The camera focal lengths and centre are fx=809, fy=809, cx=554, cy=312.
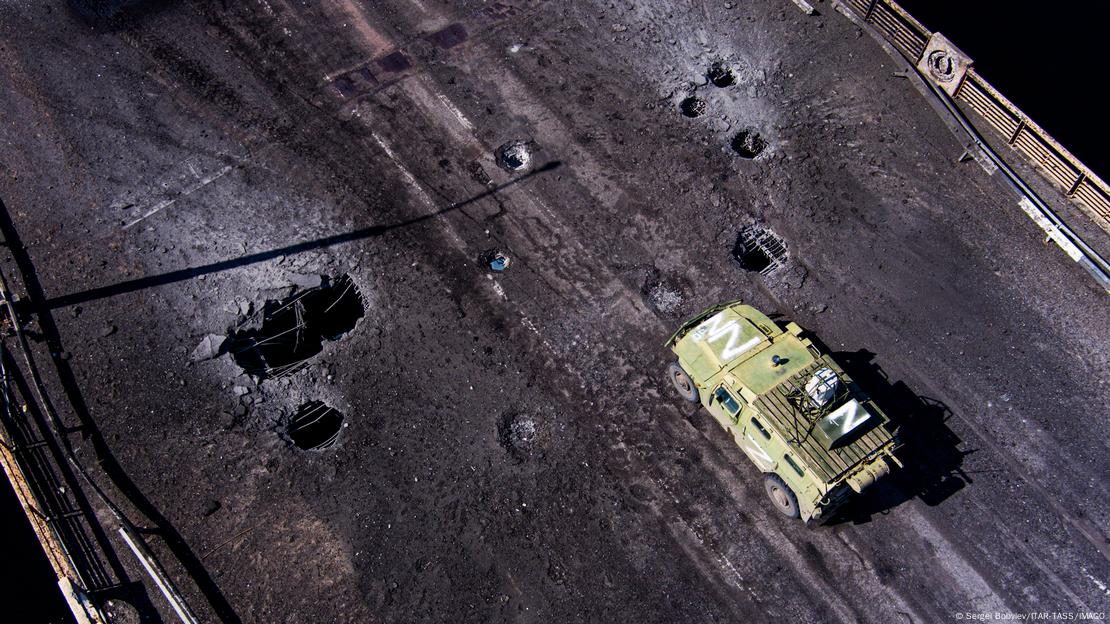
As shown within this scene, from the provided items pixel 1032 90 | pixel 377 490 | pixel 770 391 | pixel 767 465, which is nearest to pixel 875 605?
pixel 767 465

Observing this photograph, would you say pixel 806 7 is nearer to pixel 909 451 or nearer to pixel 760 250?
pixel 760 250

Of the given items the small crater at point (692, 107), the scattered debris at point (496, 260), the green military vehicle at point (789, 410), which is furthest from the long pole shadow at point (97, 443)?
the small crater at point (692, 107)

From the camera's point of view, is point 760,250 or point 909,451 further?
point 760,250

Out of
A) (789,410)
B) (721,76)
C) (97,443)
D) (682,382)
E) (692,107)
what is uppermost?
(97,443)

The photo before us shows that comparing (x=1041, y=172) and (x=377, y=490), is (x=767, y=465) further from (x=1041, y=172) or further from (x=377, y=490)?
(x=1041, y=172)

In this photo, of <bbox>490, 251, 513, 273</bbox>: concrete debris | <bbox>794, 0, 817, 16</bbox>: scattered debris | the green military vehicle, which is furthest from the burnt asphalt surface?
the green military vehicle

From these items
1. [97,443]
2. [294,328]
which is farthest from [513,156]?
[97,443]
